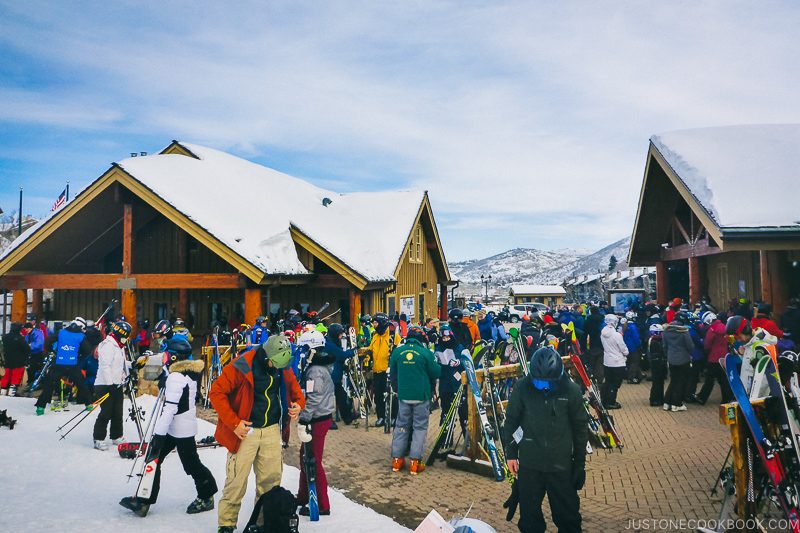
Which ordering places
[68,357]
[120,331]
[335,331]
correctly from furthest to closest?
[68,357] → [335,331] → [120,331]

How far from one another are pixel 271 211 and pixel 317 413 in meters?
12.9

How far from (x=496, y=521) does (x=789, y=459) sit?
103 inches

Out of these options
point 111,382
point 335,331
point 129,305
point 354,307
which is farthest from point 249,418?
point 129,305

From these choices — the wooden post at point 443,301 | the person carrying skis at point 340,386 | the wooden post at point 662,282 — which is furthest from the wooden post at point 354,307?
the wooden post at point 443,301

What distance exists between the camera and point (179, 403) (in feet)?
17.3

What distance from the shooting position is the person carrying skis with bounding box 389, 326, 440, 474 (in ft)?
22.0

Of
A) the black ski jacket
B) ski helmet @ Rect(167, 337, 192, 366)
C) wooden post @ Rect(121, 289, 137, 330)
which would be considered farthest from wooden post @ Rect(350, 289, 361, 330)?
the black ski jacket

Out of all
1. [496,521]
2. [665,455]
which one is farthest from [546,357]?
[665,455]

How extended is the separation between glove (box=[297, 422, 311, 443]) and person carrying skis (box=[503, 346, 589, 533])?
2.05 m

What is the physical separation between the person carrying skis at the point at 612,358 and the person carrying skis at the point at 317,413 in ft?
20.7

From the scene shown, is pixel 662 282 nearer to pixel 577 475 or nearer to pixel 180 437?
pixel 577 475

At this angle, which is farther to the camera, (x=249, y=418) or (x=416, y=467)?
(x=416, y=467)

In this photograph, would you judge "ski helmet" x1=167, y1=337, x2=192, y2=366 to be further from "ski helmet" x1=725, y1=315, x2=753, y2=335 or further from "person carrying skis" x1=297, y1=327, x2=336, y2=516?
"ski helmet" x1=725, y1=315, x2=753, y2=335

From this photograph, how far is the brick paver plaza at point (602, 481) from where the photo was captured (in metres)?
5.31
